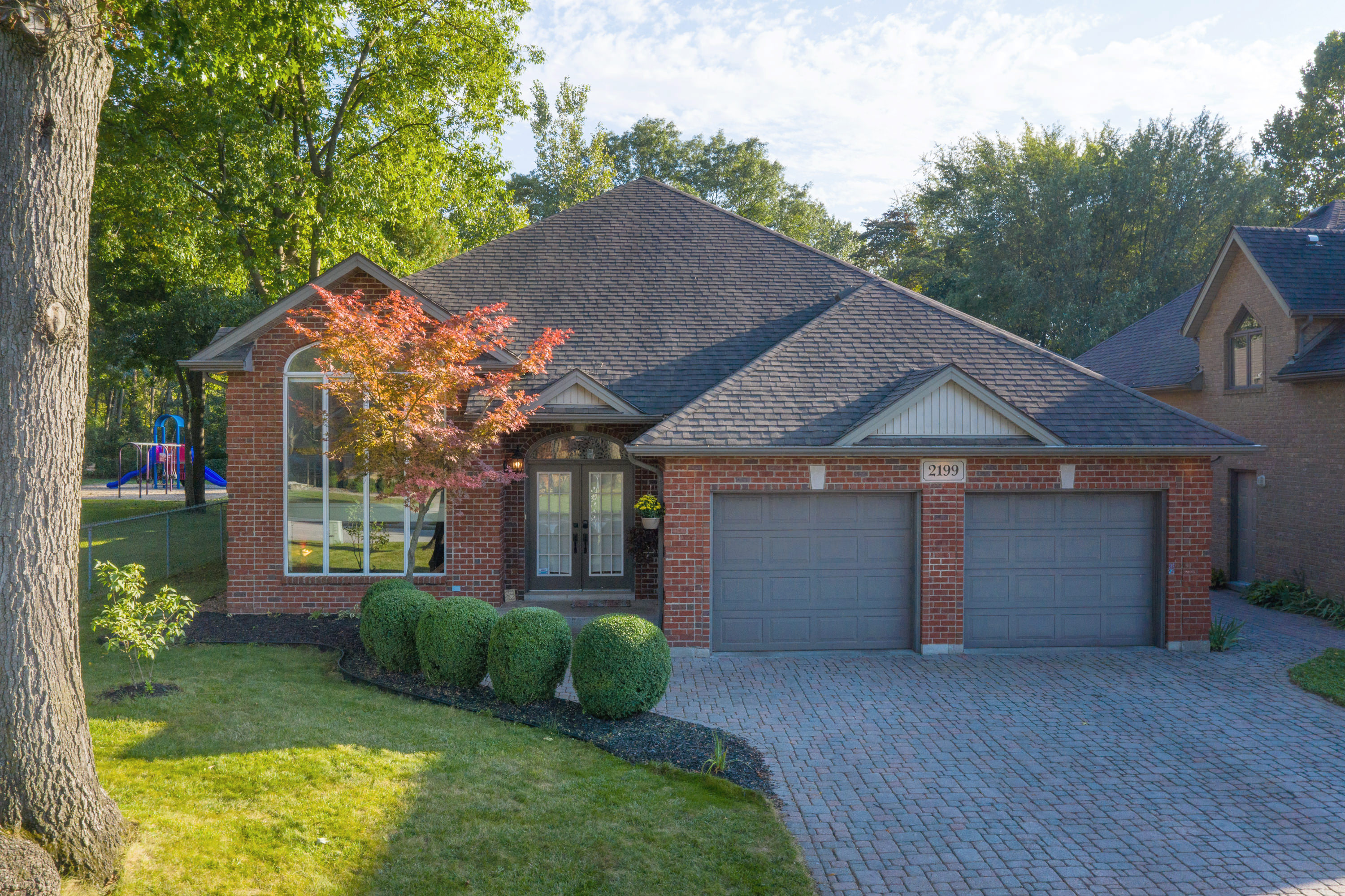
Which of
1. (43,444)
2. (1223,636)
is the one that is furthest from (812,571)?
(43,444)

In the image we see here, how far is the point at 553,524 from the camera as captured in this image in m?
14.2

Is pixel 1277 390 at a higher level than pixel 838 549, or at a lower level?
higher

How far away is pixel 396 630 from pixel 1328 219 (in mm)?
20581

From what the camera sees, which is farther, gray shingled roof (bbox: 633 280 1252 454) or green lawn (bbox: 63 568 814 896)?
gray shingled roof (bbox: 633 280 1252 454)

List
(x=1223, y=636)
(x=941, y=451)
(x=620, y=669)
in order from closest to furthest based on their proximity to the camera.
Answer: (x=620, y=669), (x=941, y=451), (x=1223, y=636)

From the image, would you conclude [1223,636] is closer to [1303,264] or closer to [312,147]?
[1303,264]

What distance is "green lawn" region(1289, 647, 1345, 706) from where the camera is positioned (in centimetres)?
950

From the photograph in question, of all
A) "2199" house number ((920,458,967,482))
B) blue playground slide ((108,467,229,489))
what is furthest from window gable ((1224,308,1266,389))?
blue playground slide ((108,467,229,489))

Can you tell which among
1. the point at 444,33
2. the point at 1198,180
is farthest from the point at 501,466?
the point at 1198,180

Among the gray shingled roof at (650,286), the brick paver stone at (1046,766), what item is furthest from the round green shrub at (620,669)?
the gray shingled roof at (650,286)

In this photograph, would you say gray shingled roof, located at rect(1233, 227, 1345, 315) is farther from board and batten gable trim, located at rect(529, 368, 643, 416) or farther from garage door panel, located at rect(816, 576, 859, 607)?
board and batten gable trim, located at rect(529, 368, 643, 416)

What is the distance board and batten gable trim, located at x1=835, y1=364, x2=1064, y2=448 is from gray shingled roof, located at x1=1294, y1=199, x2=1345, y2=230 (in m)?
11.4

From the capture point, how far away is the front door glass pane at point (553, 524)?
46.5 ft

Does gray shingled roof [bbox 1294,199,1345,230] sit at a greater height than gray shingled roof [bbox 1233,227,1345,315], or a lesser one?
greater
